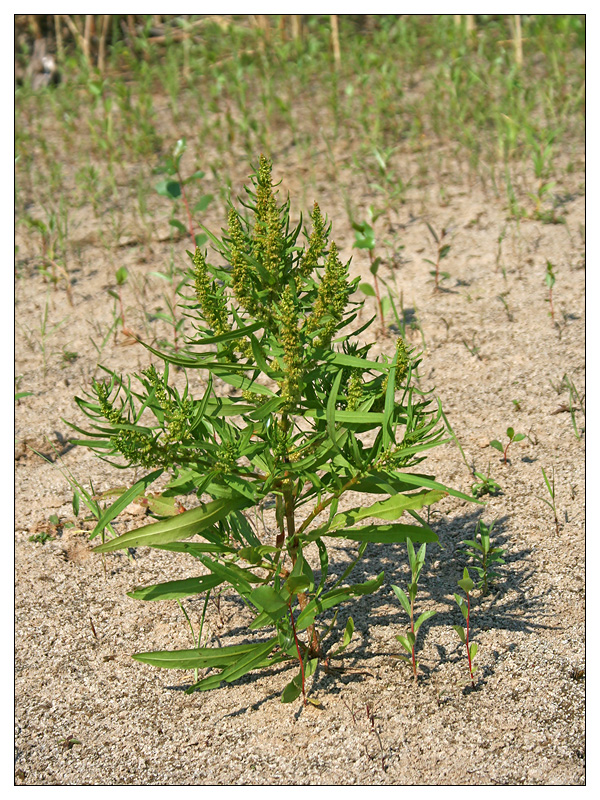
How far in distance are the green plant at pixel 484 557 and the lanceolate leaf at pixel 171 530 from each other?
2.92 ft

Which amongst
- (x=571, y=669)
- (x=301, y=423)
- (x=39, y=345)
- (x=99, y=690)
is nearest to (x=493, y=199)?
(x=301, y=423)

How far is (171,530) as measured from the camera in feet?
6.98

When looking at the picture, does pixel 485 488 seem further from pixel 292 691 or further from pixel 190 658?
pixel 190 658

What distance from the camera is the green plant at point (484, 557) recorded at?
2.72 metres

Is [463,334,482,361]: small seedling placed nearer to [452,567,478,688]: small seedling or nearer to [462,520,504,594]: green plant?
[462,520,504,594]: green plant

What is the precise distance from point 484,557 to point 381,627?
419 millimetres

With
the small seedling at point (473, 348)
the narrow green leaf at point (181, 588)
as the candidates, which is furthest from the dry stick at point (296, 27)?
the narrow green leaf at point (181, 588)

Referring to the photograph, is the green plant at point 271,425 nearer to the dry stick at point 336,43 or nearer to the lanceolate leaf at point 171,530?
the lanceolate leaf at point 171,530

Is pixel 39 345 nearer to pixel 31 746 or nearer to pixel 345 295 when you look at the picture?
pixel 31 746

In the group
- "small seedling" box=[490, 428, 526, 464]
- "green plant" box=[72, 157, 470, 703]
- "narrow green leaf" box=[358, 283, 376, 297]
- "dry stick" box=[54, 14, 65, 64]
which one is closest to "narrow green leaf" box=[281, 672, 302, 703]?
"green plant" box=[72, 157, 470, 703]

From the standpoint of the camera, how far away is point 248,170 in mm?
5734

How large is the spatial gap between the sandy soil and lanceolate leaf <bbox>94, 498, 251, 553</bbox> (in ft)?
2.20

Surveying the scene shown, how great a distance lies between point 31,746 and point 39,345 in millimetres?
2527

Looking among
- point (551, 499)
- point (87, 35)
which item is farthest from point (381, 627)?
point (87, 35)
